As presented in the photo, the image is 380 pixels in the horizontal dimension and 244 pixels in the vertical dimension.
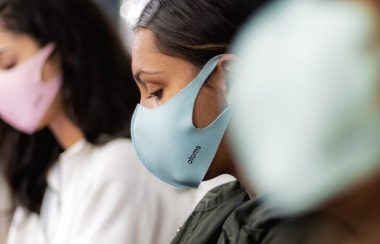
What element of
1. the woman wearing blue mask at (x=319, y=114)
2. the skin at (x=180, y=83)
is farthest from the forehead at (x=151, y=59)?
the woman wearing blue mask at (x=319, y=114)

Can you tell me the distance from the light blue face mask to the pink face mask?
0.52 metres

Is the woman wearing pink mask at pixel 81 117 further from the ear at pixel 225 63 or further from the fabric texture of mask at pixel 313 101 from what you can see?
the fabric texture of mask at pixel 313 101

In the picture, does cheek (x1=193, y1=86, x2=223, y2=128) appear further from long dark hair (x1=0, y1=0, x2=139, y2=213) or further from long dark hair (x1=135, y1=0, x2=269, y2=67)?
long dark hair (x1=0, y1=0, x2=139, y2=213)

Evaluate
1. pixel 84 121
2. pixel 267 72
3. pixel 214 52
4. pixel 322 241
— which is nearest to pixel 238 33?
pixel 214 52

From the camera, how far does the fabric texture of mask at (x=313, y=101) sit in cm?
59

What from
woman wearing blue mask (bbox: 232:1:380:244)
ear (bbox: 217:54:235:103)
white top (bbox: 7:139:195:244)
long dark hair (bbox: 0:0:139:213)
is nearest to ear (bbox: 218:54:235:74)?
ear (bbox: 217:54:235:103)

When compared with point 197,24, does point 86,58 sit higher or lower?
lower

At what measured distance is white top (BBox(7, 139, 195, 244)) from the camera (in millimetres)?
1296

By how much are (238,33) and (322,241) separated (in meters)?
0.27

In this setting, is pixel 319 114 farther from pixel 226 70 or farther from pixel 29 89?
pixel 29 89

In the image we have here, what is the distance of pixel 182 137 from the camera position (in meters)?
0.87

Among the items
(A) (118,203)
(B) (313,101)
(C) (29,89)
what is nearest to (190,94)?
(B) (313,101)

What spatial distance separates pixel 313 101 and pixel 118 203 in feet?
2.52

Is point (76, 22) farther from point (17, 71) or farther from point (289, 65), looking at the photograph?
point (289, 65)
